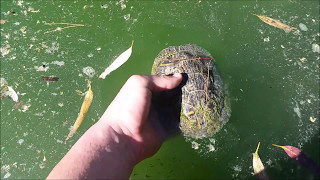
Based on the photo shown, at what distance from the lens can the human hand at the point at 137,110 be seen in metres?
1.43

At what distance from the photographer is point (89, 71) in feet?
6.89

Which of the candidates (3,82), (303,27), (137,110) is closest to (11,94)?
(3,82)

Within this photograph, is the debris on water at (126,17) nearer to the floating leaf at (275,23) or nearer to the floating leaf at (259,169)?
the floating leaf at (275,23)

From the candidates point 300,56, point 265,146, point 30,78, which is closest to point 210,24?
point 300,56

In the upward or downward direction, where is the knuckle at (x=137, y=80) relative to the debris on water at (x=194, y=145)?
upward

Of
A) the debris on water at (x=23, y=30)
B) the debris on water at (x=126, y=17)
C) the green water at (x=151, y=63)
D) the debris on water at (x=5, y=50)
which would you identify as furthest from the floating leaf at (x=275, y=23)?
the debris on water at (x=5, y=50)

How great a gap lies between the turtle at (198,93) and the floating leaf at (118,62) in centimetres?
29

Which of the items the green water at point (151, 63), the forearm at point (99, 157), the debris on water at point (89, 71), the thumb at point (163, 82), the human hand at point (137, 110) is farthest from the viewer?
the debris on water at point (89, 71)

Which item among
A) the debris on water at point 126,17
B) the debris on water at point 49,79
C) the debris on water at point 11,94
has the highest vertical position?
the debris on water at point 126,17

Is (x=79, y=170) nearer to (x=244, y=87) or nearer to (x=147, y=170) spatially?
(x=147, y=170)

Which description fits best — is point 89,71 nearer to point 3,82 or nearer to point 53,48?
point 53,48

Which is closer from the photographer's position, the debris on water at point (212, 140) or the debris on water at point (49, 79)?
the debris on water at point (212, 140)

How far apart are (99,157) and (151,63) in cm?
98

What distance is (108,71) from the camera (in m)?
2.10
